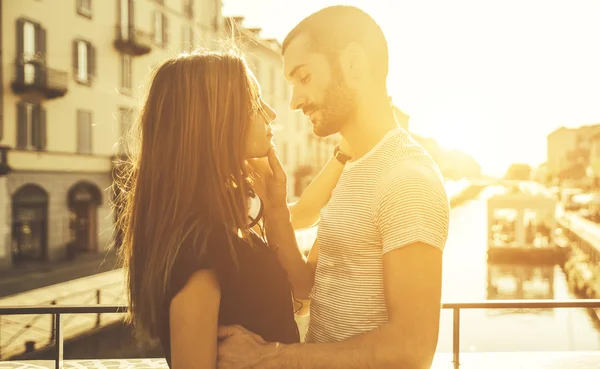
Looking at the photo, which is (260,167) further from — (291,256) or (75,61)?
(75,61)

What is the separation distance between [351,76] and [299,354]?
0.84 m

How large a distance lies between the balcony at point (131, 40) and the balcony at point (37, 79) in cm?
345

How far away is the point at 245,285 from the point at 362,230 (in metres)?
0.35

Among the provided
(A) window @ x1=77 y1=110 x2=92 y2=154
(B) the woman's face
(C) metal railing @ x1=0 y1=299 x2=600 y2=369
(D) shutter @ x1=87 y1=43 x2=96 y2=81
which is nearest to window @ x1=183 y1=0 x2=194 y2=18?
(D) shutter @ x1=87 y1=43 x2=96 y2=81

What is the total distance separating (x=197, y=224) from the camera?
1.51 m

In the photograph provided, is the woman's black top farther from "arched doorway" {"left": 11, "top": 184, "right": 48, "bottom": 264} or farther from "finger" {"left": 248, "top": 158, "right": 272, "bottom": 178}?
"arched doorway" {"left": 11, "top": 184, "right": 48, "bottom": 264}

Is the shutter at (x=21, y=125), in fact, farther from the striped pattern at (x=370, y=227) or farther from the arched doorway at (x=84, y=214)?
the striped pattern at (x=370, y=227)

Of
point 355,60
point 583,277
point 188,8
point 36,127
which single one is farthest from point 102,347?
point 188,8

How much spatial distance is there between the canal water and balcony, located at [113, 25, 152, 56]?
11.0 meters

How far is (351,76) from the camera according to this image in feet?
5.72

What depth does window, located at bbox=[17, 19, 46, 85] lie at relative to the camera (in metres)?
16.4

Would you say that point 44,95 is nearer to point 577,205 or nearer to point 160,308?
point 160,308

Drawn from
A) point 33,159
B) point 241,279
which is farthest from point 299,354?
→ point 33,159

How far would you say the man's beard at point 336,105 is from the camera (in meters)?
1.74
